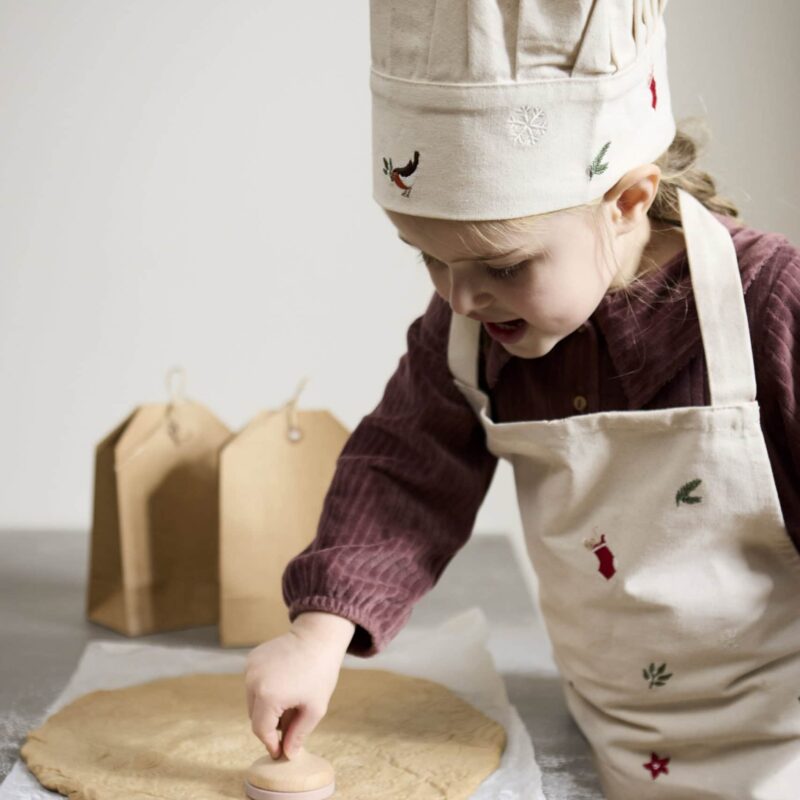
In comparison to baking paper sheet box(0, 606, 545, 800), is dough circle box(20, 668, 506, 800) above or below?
above

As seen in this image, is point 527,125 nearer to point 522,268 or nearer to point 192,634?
point 522,268

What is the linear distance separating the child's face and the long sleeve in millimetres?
177

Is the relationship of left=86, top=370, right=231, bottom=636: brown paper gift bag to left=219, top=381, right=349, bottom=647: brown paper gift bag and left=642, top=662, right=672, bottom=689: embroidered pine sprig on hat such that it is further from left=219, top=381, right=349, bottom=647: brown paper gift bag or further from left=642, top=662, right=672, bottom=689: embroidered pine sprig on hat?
left=642, top=662, right=672, bottom=689: embroidered pine sprig on hat

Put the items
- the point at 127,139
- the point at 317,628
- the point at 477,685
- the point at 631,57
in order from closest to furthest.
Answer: the point at 631,57
the point at 317,628
the point at 477,685
the point at 127,139

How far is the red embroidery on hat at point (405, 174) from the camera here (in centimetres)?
72

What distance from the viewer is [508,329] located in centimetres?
80

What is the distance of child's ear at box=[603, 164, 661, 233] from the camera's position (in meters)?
0.75

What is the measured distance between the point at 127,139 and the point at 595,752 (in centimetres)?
105

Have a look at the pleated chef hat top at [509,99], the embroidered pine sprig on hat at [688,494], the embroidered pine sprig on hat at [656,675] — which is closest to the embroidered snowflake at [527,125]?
the pleated chef hat top at [509,99]

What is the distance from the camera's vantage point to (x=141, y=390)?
1.63m

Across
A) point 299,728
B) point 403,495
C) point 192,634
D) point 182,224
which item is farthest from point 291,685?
point 182,224

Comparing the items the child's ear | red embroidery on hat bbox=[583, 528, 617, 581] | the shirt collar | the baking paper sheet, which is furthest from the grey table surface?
the child's ear

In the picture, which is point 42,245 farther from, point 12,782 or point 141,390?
point 12,782

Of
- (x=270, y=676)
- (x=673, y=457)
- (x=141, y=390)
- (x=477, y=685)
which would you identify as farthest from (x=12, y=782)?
(x=141, y=390)
